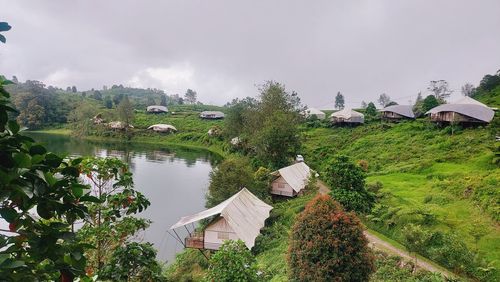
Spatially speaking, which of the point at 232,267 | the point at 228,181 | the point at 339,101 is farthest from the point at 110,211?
the point at 339,101

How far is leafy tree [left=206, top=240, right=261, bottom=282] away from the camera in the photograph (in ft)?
32.0

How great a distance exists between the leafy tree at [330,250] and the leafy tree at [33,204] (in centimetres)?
940

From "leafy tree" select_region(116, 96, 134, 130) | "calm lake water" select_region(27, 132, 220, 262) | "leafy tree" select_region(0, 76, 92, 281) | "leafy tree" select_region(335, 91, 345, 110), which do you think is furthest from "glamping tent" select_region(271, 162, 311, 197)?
"leafy tree" select_region(335, 91, 345, 110)

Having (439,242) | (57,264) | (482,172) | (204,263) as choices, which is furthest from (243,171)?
(57,264)

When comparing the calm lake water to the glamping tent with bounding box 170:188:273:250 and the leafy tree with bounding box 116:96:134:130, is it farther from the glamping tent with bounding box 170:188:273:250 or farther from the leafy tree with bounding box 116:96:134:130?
the leafy tree with bounding box 116:96:134:130

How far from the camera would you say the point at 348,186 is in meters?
19.3

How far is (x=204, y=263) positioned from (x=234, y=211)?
3.06 metres

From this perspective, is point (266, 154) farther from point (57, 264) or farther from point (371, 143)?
point (57, 264)

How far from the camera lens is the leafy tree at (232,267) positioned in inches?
384

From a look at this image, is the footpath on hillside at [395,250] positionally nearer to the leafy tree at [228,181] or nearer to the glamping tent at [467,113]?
the leafy tree at [228,181]

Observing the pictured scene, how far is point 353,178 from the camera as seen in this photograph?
62.9 ft

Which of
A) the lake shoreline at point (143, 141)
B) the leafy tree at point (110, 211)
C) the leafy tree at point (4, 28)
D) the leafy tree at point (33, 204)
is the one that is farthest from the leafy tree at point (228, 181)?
the lake shoreline at point (143, 141)

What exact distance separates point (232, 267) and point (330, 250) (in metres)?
3.06

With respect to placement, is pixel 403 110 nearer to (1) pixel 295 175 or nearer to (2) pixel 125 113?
(1) pixel 295 175
